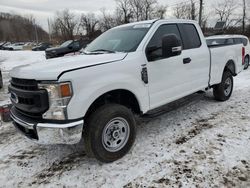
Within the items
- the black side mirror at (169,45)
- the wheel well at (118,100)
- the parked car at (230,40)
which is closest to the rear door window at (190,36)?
the black side mirror at (169,45)

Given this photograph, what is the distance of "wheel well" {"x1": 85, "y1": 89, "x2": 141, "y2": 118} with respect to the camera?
3.40 metres

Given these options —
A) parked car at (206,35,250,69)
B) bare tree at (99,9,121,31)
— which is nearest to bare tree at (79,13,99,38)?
bare tree at (99,9,121,31)

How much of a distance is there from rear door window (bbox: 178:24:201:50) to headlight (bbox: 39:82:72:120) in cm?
269

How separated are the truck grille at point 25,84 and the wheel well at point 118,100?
0.78 metres

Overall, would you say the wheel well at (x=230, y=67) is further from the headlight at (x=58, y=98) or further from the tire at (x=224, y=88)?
the headlight at (x=58, y=98)

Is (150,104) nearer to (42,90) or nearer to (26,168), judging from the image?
(42,90)

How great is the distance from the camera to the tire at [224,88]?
5938mm

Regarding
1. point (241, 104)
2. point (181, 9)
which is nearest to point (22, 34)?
point (181, 9)

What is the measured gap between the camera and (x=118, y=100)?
378 cm

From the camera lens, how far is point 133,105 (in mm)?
3906

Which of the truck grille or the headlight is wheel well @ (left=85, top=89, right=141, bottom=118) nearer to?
the headlight

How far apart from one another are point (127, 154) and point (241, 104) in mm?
3615

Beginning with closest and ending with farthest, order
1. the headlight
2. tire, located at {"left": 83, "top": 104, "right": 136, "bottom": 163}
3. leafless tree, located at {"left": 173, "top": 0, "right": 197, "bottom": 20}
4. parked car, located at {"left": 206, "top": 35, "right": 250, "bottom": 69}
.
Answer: the headlight → tire, located at {"left": 83, "top": 104, "right": 136, "bottom": 163} → parked car, located at {"left": 206, "top": 35, "right": 250, "bottom": 69} → leafless tree, located at {"left": 173, "top": 0, "right": 197, "bottom": 20}

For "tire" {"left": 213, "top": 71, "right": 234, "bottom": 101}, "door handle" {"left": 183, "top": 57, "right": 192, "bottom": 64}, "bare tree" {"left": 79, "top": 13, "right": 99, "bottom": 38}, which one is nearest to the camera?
"door handle" {"left": 183, "top": 57, "right": 192, "bottom": 64}
